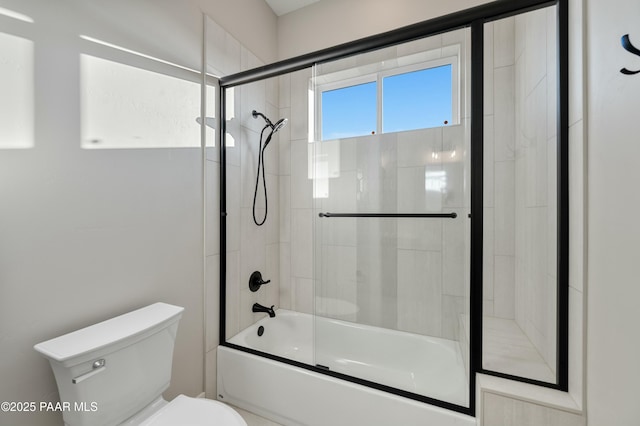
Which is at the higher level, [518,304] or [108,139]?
[108,139]

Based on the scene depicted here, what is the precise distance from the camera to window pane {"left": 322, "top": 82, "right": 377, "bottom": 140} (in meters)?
1.78

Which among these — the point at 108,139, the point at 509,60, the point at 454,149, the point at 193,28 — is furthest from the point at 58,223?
the point at 509,60

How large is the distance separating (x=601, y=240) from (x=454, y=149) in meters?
0.82

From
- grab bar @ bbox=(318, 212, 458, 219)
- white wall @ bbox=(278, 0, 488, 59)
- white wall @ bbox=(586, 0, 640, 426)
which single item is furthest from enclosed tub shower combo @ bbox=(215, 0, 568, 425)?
white wall @ bbox=(278, 0, 488, 59)

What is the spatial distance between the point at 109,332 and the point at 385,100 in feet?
6.15

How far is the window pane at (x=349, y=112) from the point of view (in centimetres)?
178

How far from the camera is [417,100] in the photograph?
1.71m

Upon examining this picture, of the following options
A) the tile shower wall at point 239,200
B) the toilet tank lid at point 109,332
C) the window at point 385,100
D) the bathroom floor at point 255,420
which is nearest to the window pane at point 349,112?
the window at point 385,100

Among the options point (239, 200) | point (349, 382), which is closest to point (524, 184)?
point (349, 382)

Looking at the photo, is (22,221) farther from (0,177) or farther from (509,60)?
(509,60)

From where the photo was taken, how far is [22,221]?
0.94 meters

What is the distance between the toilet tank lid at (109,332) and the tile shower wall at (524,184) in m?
1.47

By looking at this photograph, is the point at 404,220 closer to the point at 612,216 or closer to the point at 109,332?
the point at 612,216

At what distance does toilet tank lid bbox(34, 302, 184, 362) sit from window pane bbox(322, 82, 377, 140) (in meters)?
1.34
